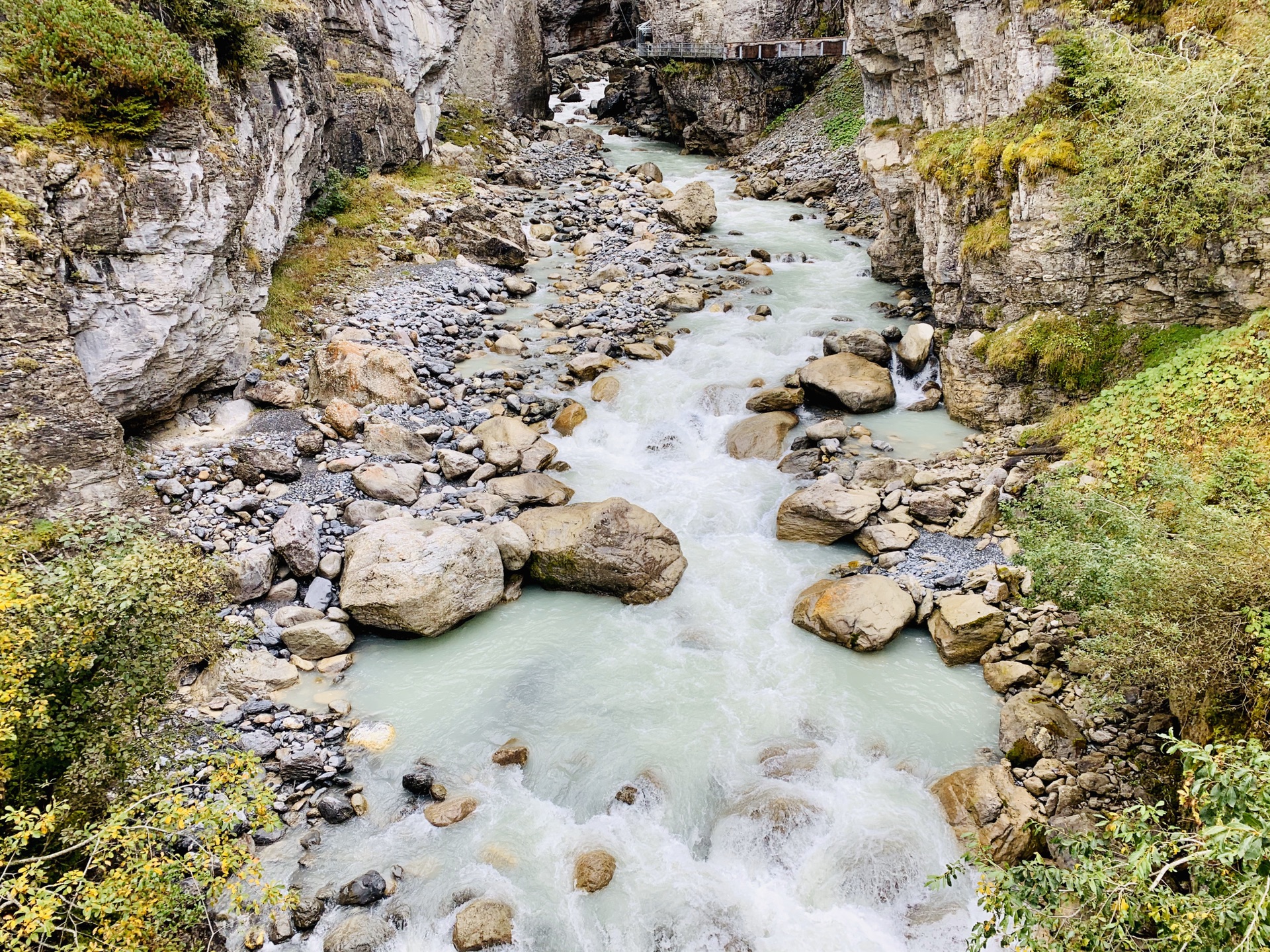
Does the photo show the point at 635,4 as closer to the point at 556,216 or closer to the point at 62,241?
the point at 556,216

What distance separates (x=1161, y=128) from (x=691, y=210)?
53.4 ft

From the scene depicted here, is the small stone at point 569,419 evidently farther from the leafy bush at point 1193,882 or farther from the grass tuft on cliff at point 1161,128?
the leafy bush at point 1193,882

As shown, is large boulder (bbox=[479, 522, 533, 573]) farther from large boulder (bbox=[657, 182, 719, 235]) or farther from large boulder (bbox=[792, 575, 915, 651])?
large boulder (bbox=[657, 182, 719, 235])

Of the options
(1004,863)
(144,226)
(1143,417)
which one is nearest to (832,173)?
(1143,417)

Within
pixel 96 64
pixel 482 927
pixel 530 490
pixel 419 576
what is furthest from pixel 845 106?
pixel 482 927

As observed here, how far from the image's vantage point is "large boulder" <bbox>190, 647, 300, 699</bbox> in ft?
34.1

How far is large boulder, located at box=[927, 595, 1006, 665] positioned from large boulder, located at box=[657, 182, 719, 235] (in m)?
18.3

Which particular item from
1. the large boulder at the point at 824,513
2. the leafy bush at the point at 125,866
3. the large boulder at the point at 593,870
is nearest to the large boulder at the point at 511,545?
the large boulder at the point at 824,513

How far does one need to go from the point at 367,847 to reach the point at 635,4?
40.8 metres

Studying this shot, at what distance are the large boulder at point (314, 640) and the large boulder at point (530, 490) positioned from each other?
4.03 m

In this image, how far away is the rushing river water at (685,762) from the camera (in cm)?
816

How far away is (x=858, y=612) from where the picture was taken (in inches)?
440

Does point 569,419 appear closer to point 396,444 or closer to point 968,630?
point 396,444

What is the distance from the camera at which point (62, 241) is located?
1120 centimetres
